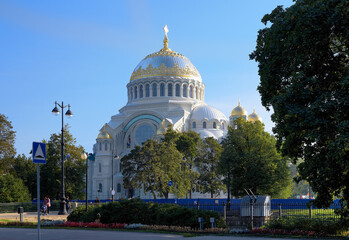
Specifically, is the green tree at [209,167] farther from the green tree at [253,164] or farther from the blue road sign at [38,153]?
the blue road sign at [38,153]

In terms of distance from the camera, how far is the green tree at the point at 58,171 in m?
60.2

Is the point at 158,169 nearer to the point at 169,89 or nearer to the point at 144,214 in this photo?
the point at 144,214

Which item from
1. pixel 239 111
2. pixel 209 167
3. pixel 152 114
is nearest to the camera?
pixel 209 167

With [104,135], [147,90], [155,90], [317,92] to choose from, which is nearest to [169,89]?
[155,90]

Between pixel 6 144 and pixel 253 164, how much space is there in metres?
26.8

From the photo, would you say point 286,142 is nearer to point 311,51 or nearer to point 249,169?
point 311,51

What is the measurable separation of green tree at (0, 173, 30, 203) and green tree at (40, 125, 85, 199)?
7.38 metres

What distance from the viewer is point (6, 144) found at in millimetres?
50219

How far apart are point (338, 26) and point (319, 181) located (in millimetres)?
5271

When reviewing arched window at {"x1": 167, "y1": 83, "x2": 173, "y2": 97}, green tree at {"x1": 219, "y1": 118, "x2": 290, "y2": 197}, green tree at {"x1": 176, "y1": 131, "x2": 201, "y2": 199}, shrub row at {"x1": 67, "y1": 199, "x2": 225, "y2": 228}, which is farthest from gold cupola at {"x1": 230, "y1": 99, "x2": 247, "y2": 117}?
shrub row at {"x1": 67, "y1": 199, "x2": 225, "y2": 228}

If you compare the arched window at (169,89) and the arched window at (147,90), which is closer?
the arched window at (169,89)

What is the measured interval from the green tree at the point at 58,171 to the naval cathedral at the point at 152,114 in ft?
38.3

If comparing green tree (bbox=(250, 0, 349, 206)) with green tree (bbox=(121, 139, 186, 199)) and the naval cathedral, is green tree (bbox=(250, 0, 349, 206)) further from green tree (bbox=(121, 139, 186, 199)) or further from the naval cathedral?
the naval cathedral

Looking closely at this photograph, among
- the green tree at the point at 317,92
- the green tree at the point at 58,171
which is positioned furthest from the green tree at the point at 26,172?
the green tree at the point at 317,92
